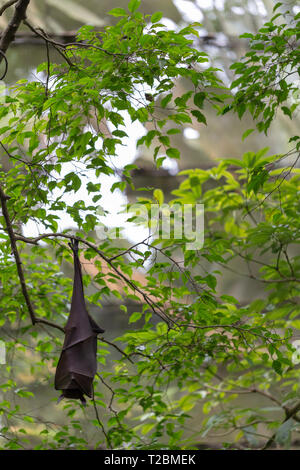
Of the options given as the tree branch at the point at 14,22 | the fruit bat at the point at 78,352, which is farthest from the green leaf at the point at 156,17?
the fruit bat at the point at 78,352

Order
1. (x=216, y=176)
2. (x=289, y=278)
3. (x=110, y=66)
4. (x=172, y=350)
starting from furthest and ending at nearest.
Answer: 1. (x=216, y=176)
2. (x=289, y=278)
3. (x=172, y=350)
4. (x=110, y=66)

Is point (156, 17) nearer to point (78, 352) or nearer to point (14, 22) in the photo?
point (14, 22)

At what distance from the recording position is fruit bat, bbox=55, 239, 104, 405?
143 centimetres

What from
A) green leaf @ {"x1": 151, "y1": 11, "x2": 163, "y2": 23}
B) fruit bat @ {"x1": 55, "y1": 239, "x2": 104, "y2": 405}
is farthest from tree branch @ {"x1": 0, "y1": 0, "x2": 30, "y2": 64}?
fruit bat @ {"x1": 55, "y1": 239, "x2": 104, "y2": 405}

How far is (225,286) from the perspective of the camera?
333 cm

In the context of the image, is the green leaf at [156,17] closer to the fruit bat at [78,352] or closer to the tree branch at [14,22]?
the tree branch at [14,22]

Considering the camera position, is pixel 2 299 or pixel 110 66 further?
pixel 2 299

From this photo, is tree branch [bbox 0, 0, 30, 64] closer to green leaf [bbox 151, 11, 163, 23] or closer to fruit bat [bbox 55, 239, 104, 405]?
green leaf [bbox 151, 11, 163, 23]

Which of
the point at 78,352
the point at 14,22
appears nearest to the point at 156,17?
the point at 14,22

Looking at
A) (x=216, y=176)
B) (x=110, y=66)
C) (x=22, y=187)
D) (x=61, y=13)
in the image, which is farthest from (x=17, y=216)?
(x=61, y=13)

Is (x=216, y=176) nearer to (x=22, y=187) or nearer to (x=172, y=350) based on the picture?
(x=172, y=350)
